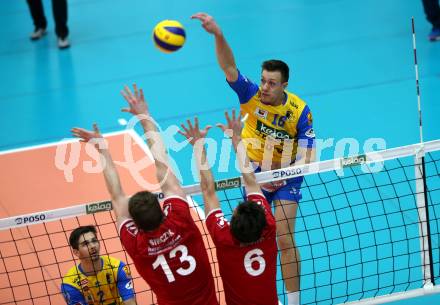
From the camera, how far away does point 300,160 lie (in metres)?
6.88

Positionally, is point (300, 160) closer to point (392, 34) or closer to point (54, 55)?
point (392, 34)

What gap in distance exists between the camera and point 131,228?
515 cm

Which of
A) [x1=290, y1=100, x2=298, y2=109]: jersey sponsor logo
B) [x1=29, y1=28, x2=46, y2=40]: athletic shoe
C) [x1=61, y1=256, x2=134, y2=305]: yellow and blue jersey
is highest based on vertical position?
[x1=29, y1=28, x2=46, y2=40]: athletic shoe

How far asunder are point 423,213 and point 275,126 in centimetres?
162

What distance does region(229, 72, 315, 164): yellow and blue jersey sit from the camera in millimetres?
6996

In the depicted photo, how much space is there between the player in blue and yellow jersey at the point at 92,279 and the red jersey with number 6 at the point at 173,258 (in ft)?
3.65

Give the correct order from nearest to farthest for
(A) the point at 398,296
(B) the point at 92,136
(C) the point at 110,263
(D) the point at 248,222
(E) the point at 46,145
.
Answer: (D) the point at 248,222 < (B) the point at 92,136 < (C) the point at 110,263 < (A) the point at 398,296 < (E) the point at 46,145

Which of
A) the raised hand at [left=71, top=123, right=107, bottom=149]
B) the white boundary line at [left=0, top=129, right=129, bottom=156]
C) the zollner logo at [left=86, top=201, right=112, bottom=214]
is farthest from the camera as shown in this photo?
the white boundary line at [left=0, top=129, right=129, bottom=156]

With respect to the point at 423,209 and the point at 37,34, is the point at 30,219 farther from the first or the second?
the point at 37,34

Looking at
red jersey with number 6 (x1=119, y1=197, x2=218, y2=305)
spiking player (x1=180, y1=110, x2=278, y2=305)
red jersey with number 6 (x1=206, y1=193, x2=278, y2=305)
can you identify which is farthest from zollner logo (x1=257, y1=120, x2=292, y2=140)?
red jersey with number 6 (x1=119, y1=197, x2=218, y2=305)

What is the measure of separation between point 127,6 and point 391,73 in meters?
6.59

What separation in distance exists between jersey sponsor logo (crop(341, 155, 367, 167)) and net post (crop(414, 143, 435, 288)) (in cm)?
46

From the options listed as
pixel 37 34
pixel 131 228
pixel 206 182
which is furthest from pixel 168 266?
pixel 37 34

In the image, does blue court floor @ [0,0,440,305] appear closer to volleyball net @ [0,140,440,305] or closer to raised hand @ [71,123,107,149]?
volleyball net @ [0,140,440,305]
